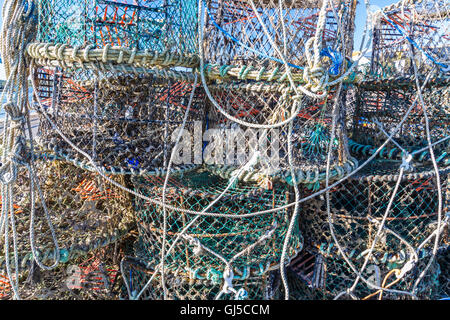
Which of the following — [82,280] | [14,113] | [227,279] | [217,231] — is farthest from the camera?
[82,280]

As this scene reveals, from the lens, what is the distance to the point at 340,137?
7.09 feet

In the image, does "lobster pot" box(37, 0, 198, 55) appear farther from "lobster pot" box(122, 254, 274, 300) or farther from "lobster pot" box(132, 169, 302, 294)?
"lobster pot" box(122, 254, 274, 300)

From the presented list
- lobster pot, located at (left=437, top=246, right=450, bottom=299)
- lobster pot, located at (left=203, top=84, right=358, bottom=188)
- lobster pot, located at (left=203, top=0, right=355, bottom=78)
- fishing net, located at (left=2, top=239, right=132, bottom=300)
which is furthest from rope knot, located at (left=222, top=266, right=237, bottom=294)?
lobster pot, located at (left=437, top=246, right=450, bottom=299)

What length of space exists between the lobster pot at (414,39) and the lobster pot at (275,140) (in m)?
0.88

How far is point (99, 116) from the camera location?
7.16ft

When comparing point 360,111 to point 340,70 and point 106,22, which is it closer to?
point 340,70

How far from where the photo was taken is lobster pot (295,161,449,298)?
2193mm

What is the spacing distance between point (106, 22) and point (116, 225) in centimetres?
141

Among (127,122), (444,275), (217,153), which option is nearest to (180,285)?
(217,153)

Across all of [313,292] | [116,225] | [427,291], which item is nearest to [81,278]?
[116,225]

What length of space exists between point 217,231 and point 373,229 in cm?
113

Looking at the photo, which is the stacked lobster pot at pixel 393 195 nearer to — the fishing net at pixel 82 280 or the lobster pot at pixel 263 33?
the lobster pot at pixel 263 33

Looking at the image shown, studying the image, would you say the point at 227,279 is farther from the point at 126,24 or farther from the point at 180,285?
the point at 126,24

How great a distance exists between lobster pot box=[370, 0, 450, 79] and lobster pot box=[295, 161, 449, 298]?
0.88 metres
